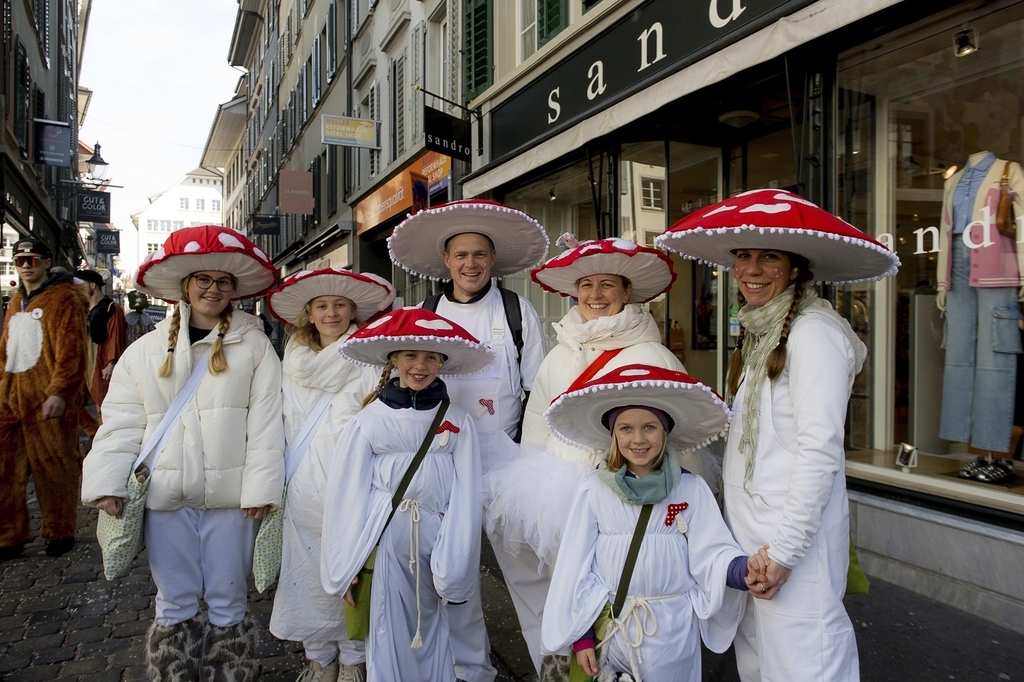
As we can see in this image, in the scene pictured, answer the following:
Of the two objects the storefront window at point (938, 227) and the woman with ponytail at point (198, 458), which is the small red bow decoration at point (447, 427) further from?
the storefront window at point (938, 227)

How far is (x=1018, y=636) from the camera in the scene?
3.24 meters

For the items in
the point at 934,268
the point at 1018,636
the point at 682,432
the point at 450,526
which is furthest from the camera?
the point at 934,268

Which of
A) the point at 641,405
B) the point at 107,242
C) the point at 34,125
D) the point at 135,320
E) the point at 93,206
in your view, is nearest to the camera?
the point at 641,405

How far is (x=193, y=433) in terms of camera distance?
2822 mm

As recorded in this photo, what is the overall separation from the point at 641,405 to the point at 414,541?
1.05m

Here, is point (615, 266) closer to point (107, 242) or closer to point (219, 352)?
point (219, 352)

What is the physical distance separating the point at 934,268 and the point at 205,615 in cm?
441

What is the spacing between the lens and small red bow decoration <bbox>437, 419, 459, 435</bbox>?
2.80m

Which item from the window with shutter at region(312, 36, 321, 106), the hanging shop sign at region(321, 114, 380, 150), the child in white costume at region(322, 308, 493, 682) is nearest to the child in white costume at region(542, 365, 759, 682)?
the child in white costume at region(322, 308, 493, 682)

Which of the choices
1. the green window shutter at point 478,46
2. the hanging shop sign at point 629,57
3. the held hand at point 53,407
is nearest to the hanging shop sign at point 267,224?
the green window shutter at point 478,46

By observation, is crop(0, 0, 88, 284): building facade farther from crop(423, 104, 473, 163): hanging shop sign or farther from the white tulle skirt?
the white tulle skirt

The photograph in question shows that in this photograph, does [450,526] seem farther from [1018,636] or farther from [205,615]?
[1018,636]

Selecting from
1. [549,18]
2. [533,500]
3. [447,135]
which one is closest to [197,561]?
[533,500]

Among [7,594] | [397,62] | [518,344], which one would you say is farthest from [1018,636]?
[397,62]
